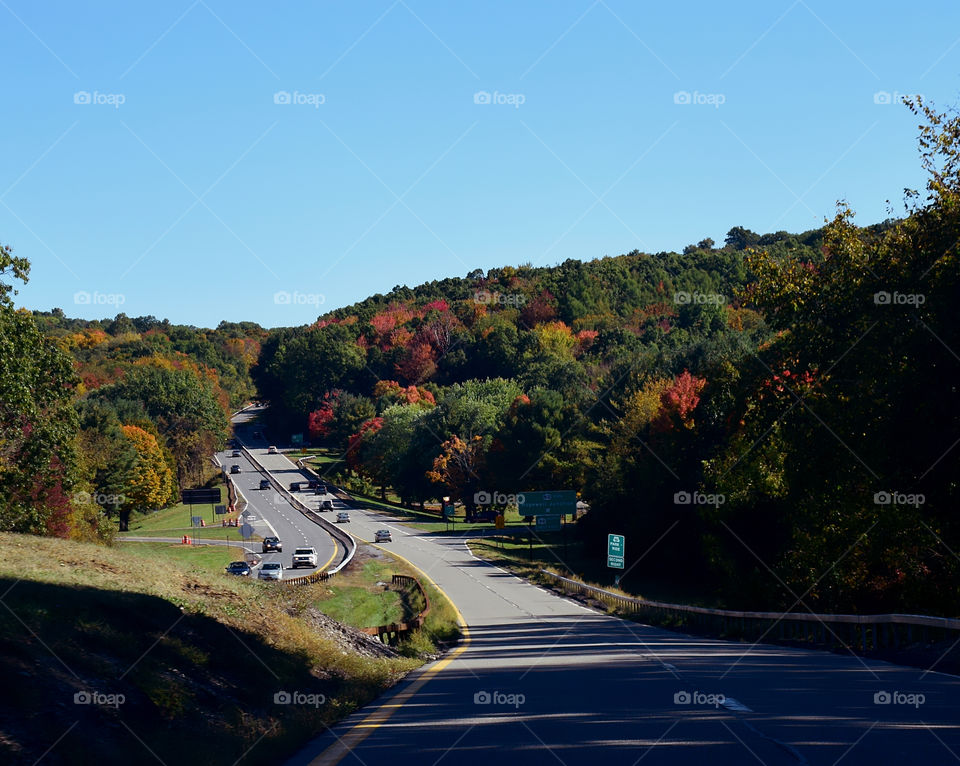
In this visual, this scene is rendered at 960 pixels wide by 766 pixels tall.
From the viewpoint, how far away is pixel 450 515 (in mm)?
90438

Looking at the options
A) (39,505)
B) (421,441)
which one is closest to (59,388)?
(39,505)

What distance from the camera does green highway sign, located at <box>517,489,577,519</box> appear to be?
61.9 m

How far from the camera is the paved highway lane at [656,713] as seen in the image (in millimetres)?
7852

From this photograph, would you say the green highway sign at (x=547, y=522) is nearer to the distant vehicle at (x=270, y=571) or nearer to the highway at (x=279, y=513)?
the highway at (x=279, y=513)

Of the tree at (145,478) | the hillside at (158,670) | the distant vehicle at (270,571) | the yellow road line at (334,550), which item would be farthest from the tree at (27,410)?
the tree at (145,478)

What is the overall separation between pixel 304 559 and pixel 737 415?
41.2 metres

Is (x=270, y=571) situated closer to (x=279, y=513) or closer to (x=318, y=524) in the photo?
(x=318, y=524)

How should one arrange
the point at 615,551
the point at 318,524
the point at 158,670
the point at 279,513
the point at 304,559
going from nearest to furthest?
the point at 158,670
the point at 615,551
the point at 304,559
the point at 318,524
the point at 279,513

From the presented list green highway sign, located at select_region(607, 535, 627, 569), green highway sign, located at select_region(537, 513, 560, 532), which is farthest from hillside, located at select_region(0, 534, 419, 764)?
green highway sign, located at select_region(537, 513, 560, 532)

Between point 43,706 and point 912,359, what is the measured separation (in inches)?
585

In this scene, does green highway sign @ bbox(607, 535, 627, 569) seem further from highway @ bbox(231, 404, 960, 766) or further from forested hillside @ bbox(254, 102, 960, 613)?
highway @ bbox(231, 404, 960, 766)

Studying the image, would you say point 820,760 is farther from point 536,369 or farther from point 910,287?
point 536,369

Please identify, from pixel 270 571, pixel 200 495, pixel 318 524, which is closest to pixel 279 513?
pixel 318 524

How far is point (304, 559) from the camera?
58.9 m
